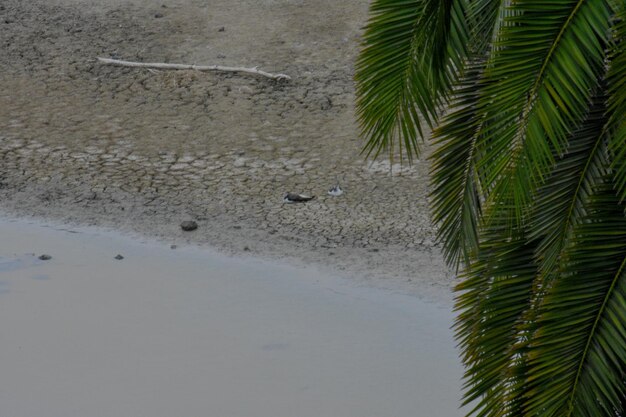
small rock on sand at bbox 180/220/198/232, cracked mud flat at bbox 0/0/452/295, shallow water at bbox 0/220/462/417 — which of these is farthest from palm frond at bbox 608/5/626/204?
small rock on sand at bbox 180/220/198/232

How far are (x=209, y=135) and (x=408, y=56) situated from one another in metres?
6.45

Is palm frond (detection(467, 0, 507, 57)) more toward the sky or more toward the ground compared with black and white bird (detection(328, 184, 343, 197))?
more toward the ground

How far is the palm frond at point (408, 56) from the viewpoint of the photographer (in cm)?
452

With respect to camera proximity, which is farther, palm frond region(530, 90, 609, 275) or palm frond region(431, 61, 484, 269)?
palm frond region(431, 61, 484, 269)

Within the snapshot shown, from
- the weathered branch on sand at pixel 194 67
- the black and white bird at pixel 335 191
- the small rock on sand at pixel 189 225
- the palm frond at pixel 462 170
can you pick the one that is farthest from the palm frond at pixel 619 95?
the weathered branch on sand at pixel 194 67

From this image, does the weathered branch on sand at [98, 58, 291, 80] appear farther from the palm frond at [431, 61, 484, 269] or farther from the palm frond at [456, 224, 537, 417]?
the palm frond at [456, 224, 537, 417]

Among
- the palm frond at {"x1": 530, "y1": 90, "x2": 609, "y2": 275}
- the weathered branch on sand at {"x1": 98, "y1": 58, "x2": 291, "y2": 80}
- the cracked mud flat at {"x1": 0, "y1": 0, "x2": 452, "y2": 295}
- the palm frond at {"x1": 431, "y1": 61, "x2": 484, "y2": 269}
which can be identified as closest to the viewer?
the palm frond at {"x1": 530, "y1": 90, "x2": 609, "y2": 275}

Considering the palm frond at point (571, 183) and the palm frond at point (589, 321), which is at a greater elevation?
the palm frond at point (571, 183)

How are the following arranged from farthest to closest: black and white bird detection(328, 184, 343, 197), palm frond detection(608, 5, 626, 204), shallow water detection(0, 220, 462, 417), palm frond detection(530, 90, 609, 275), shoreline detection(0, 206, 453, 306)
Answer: black and white bird detection(328, 184, 343, 197) < shoreline detection(0, 206, 453, 306) < shallow water detection(0, 220, 462, 417) < palm frond detection(530, 90, 609, 275) < palm frond detection(608, 5, 626, 204)

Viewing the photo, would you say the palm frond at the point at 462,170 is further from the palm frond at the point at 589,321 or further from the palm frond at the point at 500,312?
the palm frond at the point at 589,321

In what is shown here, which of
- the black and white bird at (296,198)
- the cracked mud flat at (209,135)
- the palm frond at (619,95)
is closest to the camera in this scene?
the palm frond at (619,95)

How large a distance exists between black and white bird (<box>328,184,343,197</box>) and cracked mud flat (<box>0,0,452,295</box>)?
0.10 meters

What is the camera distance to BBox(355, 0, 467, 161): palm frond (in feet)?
14.8

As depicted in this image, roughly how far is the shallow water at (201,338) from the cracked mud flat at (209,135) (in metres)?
0.29
